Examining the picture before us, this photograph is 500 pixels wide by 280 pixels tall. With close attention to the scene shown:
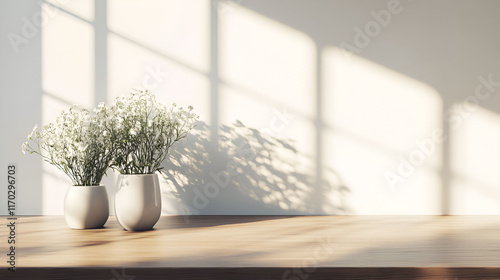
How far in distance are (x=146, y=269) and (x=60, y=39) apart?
1382 millimetres

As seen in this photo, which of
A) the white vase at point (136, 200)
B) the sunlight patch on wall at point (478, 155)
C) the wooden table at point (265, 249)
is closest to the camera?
the wooden table at point (265, 249)

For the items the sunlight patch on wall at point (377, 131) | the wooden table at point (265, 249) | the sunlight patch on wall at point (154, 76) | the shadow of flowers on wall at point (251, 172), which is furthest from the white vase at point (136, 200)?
the sunlight patch on wall at point (377, 131)

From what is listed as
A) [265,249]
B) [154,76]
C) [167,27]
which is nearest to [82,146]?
[154,76]

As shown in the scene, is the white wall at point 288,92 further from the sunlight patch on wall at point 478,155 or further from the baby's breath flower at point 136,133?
the baby's breath flower at point 136,133

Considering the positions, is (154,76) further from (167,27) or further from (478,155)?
(478,155)

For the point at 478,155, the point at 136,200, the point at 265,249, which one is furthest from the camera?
the point at 478,155

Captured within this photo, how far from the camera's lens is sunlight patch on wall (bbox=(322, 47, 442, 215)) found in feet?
6.60

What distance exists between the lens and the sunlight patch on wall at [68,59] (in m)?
2.05

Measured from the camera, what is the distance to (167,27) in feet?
6.72

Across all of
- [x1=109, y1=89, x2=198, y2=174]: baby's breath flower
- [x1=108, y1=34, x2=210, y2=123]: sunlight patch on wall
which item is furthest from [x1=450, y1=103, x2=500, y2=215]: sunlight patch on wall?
[x1=109, y1=89, x2=198, y2=174]: baby's breath flower

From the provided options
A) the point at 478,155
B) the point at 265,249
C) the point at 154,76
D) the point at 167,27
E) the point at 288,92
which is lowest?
the point at 265,249

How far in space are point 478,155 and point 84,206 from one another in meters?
1.72

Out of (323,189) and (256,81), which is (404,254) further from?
(256,81)

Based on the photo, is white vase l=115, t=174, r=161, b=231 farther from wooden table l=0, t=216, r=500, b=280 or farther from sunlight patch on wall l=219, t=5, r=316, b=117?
sunlight patch on wall l=219, t=5, r=316, b=117
